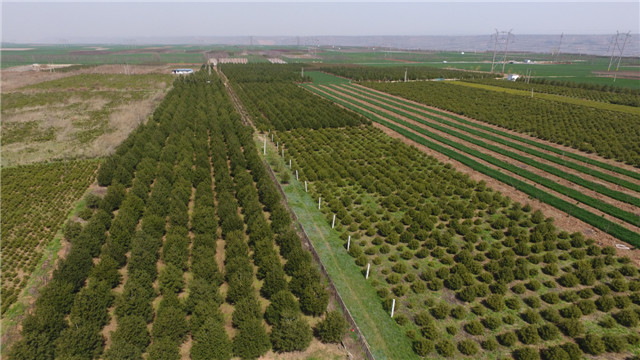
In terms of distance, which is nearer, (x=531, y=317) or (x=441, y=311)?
(x=531, y=317)

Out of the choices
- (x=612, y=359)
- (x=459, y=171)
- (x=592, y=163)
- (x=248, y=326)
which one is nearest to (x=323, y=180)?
(x=459, y=171)

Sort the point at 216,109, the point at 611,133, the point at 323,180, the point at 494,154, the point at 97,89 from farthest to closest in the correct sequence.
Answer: the point at 97,89
the point at 216,109
the point at 611,133
the point at 494,154
the point at 323,180

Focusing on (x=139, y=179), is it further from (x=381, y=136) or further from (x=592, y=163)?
(x=592, y=163)

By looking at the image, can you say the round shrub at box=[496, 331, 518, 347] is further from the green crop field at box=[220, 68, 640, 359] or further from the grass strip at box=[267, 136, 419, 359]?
the grass strip at box=[267, 136, 419, 359]

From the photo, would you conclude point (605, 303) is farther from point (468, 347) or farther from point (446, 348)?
point (446, 348)

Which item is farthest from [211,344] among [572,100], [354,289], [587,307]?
[572,100]

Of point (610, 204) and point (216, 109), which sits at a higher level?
point (216, 109)

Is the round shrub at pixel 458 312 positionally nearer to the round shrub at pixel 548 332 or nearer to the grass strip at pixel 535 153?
the round shrub at pixel 548 332
